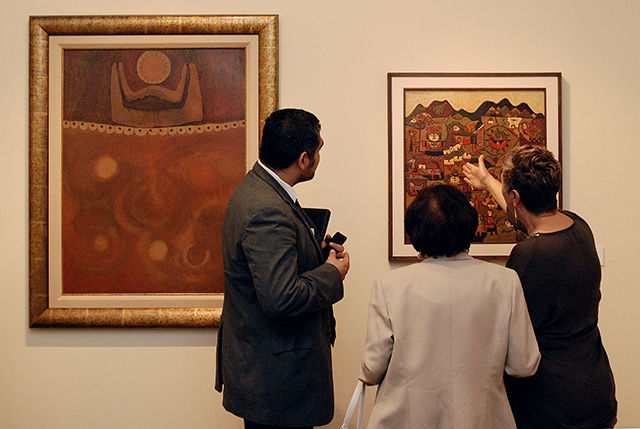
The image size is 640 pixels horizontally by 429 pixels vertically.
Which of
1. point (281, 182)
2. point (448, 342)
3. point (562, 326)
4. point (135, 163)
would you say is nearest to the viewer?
point (448, 342)

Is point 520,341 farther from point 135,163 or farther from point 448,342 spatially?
point 135,163

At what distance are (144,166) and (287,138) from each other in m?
0.91

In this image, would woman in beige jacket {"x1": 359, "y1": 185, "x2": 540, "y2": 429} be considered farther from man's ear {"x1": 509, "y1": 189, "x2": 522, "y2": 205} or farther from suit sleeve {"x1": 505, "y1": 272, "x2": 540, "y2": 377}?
man's ear {"x1": 509, "y1": 189, "x2": 522, "y2": 205}

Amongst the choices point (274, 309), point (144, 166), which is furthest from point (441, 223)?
point (144, 166)

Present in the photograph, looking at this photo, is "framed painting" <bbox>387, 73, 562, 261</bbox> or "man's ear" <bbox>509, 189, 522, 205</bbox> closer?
"man's ear" <bbox>509, 189, 522, 205</bbox>

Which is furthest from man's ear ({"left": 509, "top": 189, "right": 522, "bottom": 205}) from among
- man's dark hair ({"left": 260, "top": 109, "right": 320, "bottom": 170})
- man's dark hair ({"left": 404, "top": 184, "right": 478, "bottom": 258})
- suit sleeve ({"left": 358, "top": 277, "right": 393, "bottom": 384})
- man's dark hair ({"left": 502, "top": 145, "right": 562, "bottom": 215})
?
man's dark hair ({"left": 260, "top": 109, "right": 320, "bottom": 170})

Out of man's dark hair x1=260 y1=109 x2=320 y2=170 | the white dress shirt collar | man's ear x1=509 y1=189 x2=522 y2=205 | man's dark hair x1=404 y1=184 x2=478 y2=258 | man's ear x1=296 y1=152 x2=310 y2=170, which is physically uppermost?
man's dark hair x1=260 y1=109 x2=320 y2=170

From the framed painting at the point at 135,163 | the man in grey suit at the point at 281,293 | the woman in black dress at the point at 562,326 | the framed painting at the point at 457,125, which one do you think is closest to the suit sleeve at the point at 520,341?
the woman in black dress at the point at 562,326

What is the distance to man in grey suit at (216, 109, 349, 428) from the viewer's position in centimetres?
137

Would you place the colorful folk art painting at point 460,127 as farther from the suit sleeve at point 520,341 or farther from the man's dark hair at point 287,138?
the suit sleeve at point 520,341

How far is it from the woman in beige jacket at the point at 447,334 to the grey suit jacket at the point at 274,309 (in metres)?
0.22

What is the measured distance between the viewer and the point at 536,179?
1.46 m

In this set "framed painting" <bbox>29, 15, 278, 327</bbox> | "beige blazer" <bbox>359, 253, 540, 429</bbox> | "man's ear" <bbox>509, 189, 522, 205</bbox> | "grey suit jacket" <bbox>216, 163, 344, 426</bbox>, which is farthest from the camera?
"framed painting" <bbox>29, 15, 278, 327</bbox>

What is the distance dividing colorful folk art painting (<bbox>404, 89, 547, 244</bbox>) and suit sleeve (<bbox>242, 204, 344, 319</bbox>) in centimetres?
84
